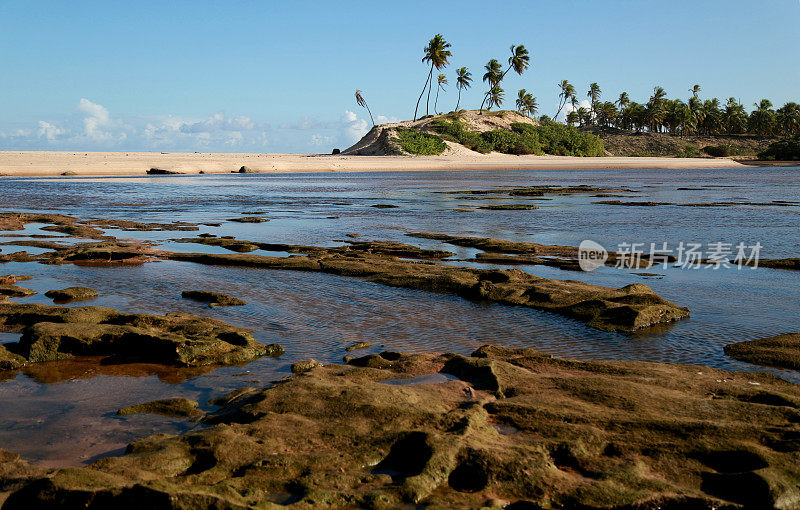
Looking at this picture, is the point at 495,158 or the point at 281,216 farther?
the point at 495,158

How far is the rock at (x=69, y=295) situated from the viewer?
8.80 meters

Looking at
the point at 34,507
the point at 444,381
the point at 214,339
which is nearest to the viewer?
the point at 34,507

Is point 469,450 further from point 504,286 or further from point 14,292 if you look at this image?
point 14,292

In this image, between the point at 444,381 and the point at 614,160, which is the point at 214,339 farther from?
the point at 614,160

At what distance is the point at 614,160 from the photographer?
3233 inches

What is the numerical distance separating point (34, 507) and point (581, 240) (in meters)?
14.3

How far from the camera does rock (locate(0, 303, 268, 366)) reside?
6219 mm

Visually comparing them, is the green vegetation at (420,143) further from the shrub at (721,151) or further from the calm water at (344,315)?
the calm water at (344,315)

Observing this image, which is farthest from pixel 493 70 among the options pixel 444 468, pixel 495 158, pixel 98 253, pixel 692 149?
pixel 444 468

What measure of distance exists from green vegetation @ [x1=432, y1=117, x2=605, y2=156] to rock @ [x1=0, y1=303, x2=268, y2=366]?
262 ft

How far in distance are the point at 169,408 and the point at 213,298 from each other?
13.3ft

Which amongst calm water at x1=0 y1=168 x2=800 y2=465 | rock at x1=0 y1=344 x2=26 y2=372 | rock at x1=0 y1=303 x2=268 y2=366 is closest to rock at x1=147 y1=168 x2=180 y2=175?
calm water at x1=0 y1=168 x2=800 y2=465

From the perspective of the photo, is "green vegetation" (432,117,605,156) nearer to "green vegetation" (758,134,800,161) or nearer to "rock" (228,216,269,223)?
"green vegetation" (758,134,800,161)

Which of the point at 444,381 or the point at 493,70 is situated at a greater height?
the point at 493,70
